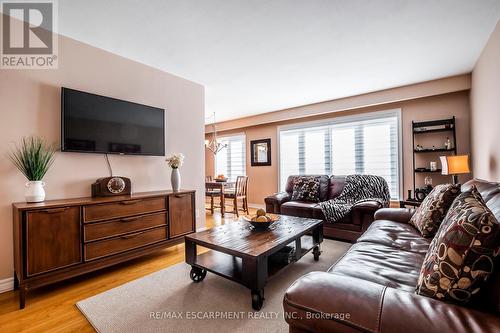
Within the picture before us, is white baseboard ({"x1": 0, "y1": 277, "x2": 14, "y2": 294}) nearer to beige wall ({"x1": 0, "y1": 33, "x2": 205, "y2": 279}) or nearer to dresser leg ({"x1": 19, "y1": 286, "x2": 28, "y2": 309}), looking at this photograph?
beige wall ({"x1": 0, "y1": 33, "x2": 205, "y2": 279})

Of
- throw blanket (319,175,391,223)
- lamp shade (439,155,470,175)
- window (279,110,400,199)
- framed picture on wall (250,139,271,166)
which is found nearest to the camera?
lamp shade (439,155,470,175)

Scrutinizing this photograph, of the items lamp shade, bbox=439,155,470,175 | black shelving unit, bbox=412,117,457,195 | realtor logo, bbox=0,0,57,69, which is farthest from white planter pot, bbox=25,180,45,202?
black shelving unit, bbox=412,117,457,195

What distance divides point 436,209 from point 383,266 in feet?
2.89

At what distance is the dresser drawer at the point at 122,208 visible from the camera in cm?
216

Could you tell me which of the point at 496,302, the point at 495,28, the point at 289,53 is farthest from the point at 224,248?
the point at 495,28

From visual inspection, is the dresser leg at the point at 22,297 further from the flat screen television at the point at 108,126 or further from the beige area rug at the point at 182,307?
the flat screen television at the point at 108,126

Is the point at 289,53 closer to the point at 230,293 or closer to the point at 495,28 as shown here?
the point at 495,28

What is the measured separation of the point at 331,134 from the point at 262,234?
11.2 ft

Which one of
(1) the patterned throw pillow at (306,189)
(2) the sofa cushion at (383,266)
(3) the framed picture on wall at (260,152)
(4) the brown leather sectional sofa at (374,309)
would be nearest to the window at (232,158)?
(3) the framed picture on wall at (260,152)

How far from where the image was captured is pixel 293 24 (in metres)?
2.19

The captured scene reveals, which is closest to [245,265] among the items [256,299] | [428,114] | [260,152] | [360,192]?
[256,299]

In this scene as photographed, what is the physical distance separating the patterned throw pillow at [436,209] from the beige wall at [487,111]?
100cm

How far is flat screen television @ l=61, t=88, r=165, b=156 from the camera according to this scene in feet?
7.71

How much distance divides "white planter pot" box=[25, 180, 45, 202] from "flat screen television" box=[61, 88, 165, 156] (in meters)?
0.41
